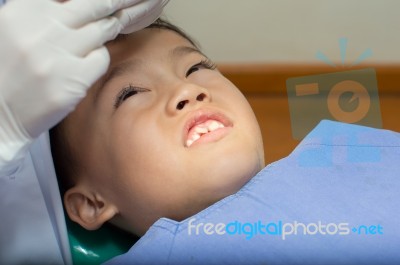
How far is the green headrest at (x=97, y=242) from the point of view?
90cm

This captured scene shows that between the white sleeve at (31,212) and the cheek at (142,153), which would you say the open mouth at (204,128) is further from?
the white sleeve at (31,212)

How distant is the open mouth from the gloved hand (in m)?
0.15

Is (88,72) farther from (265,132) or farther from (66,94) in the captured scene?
(265,132)

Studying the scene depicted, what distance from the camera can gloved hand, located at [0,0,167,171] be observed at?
0.67 m

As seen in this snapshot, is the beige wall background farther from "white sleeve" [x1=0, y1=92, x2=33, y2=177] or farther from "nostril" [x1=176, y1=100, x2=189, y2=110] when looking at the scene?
"white sleeve" [x1=0, y1=92, x2=33, y2=177]

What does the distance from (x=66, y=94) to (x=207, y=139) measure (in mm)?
203

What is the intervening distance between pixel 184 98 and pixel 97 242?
296 millimetres

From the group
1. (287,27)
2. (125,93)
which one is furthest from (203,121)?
(287,27)

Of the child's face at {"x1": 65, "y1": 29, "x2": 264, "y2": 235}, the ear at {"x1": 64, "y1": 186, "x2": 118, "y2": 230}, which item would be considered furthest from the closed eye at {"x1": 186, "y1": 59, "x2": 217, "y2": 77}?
the ear at {"x1": 64, "y1": 186, "x2": 118, "y2": 230}

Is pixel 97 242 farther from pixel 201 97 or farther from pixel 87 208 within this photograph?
pixel 201 97

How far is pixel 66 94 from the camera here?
0.68 m

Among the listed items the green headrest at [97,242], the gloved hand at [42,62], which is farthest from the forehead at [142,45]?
the green headrest at [97,242]

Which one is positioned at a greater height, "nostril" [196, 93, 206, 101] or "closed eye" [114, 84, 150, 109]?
"closed eye" [114, 84, 150, 109]

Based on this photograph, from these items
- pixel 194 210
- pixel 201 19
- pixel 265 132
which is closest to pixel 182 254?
pixel 194 210
